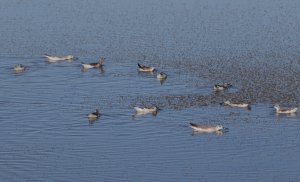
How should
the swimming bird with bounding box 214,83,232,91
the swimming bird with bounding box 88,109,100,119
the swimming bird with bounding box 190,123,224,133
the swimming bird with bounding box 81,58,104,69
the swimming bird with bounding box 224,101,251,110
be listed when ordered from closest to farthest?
the swimming bird with bounding box 190,123,224,133 < the swimming bird with bounding box 88,109,100,119 < the swimming bird with bounding box 224,101,251,110 < the swimming bird with bounding box 214,83,232,91 < the swimming bird with bounding box 81,58,104,69

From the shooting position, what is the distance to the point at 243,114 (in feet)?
105

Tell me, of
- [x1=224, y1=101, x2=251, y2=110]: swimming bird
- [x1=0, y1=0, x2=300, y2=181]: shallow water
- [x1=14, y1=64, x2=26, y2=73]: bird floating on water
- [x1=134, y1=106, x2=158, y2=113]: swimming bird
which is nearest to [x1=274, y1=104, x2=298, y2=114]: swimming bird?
[x1=0, y1=0, x2=300, y2=181]: shallow water

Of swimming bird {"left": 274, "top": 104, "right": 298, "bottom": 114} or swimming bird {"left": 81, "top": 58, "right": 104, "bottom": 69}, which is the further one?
swimming bird {"left": 81, "top": 58, "right": 104, "bottom": 69}

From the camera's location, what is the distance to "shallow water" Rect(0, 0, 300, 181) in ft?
87.7

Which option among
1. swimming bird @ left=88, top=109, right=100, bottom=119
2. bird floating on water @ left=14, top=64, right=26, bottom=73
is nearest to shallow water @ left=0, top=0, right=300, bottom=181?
swimming bird @ left=88, top=109, right=100, bottom=119

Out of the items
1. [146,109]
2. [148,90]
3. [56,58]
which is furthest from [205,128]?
[56,58]

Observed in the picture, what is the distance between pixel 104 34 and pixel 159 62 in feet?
19.2

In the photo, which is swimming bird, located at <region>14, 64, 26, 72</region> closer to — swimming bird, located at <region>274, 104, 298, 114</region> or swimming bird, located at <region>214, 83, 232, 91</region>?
swimming bird, located at <region>214, 83, 232, 91</region>

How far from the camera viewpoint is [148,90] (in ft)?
117

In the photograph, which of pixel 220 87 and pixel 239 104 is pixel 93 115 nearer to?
pixel 239 104

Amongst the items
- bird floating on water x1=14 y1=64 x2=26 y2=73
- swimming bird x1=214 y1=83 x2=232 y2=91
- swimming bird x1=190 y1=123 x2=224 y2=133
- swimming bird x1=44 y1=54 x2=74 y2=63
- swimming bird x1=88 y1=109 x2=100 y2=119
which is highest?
swimming bird x1=44 y1=54 x2=74 y2=63

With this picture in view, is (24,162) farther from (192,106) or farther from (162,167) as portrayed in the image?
(192,106)

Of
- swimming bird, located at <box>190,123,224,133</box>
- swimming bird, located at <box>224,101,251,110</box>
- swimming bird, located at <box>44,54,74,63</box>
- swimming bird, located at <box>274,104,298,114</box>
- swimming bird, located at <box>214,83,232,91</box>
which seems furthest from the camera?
swimming bird, located at <box>44,54,74,63</box>

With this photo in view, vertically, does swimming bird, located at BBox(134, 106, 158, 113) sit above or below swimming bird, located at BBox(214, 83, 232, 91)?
below
